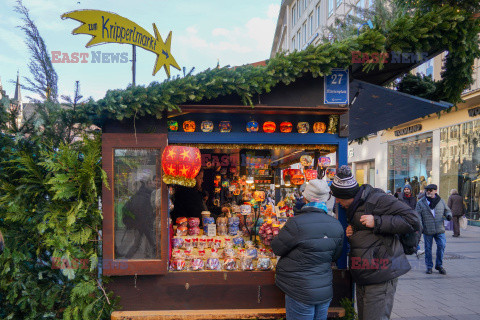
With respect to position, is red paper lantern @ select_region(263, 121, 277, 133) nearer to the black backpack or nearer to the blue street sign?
the blue street sign

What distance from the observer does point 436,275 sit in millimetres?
6715

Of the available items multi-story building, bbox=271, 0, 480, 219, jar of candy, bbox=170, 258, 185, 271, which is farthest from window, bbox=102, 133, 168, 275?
multi-story building, bbox=271, 0, 480, 219

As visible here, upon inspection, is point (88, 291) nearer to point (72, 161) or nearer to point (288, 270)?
point (72, 161)

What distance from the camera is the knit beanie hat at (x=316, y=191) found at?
299 centimetres

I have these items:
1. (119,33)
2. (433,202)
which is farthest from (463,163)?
(119,33)

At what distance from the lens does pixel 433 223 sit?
21.9ft

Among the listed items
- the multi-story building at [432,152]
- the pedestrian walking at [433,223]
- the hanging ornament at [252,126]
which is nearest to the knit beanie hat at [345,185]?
the hanging ornament at [252,126]

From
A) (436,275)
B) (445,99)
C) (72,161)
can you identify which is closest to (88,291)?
(72,161)

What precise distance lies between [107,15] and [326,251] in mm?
3498

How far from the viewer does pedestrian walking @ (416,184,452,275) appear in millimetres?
6656

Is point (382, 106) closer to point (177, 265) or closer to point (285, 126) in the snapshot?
point (285, 126)

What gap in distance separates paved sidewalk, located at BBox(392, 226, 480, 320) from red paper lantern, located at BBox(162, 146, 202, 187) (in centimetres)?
359

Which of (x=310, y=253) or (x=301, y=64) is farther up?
(x=301, y=64)

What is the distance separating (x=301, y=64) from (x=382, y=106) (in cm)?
172
